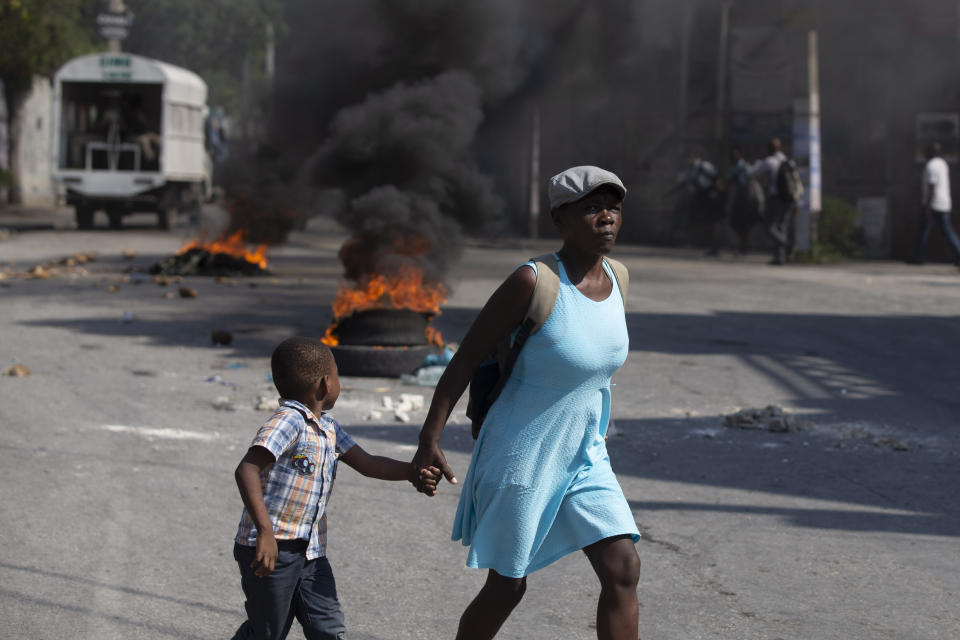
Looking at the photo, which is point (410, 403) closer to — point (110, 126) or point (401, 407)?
point (401, 407)

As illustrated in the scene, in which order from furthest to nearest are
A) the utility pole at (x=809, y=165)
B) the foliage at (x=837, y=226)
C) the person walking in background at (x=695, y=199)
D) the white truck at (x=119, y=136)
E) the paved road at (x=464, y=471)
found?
the white truck at (x=119, y=136) < the person walking in background at (x=695, y=199) < the foliage at (x=837, y=226) < the utility pole at (x=809, y=165) < the paved road at (x=464, y=471)

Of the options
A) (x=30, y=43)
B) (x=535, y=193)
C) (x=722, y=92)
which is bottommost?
(x=535, y=193)

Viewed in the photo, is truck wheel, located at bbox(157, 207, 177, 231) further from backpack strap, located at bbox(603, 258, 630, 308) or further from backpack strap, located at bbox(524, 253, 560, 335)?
backpack strap, located at bbox(524, 253, 560, 335)

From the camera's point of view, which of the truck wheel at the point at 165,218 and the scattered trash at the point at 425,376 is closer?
the scattered trash at the point at 425,376

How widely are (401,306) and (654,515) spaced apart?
13.4ft

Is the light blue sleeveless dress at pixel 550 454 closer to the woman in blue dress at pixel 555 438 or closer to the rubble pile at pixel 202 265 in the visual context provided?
the woman in blue dress at pixel 555 438

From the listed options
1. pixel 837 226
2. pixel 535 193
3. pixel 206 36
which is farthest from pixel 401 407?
pixel 206 36

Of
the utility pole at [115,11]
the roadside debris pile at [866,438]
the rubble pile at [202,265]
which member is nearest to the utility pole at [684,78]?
the rubble pile at [202,265]

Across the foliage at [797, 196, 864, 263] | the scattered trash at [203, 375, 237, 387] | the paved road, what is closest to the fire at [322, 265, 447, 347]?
the paved road

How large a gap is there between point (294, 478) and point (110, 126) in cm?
2386

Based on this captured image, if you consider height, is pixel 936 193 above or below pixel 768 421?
above

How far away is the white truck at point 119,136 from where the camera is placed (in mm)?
24562

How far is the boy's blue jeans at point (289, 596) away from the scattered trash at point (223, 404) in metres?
4.36

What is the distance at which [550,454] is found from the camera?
121 inches
